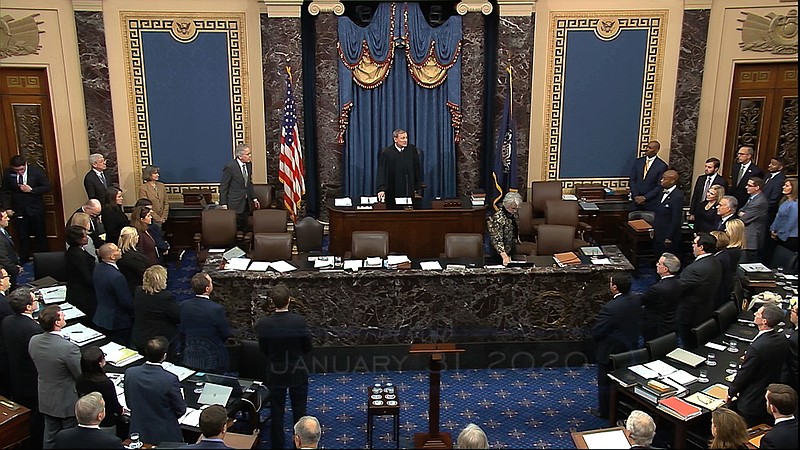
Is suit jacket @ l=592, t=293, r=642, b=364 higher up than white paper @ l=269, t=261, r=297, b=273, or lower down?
lower down

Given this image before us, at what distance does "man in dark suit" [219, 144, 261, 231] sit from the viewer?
10.5 m

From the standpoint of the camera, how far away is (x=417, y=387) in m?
7.52

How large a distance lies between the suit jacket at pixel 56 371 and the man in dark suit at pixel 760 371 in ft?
16.3

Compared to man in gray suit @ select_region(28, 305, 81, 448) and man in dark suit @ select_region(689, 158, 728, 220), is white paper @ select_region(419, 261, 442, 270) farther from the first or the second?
man in dark suit @ select_region(689, 158, 728, 220)

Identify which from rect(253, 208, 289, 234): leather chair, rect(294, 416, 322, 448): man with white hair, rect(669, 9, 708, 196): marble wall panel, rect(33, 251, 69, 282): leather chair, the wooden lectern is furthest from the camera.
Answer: rect(669, 9, 708, 196): marble wall panel

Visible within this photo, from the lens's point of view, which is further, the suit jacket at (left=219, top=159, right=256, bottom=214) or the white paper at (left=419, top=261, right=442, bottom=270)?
the suit jacket at (left=219, top=159, right=256, bottom=214)

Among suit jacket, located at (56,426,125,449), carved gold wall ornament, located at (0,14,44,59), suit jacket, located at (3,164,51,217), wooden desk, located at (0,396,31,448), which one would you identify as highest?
carved gold wall ornament, located at (0,14,44,59)

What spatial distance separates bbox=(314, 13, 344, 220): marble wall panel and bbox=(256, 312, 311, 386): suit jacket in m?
5.88

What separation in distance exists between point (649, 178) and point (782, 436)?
6.44m

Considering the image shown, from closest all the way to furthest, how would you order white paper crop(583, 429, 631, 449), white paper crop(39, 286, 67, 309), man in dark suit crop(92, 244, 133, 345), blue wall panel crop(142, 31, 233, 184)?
white paper crop(583, 429, 631, 449) → man in dark suit crop(92, 244, 133, 345) → white paper crop(39, 286, 67, 309) → blue wall panel crop(142, 31, 233, 184)

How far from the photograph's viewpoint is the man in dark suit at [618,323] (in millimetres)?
6645

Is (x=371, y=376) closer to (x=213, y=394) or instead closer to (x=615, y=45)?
(x=213, y=394)

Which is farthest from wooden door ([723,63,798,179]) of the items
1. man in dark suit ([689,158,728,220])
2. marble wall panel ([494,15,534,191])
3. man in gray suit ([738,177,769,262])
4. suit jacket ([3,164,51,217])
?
suit jacket ([3,164,51,217])

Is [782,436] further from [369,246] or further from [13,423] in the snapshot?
[13,423]
